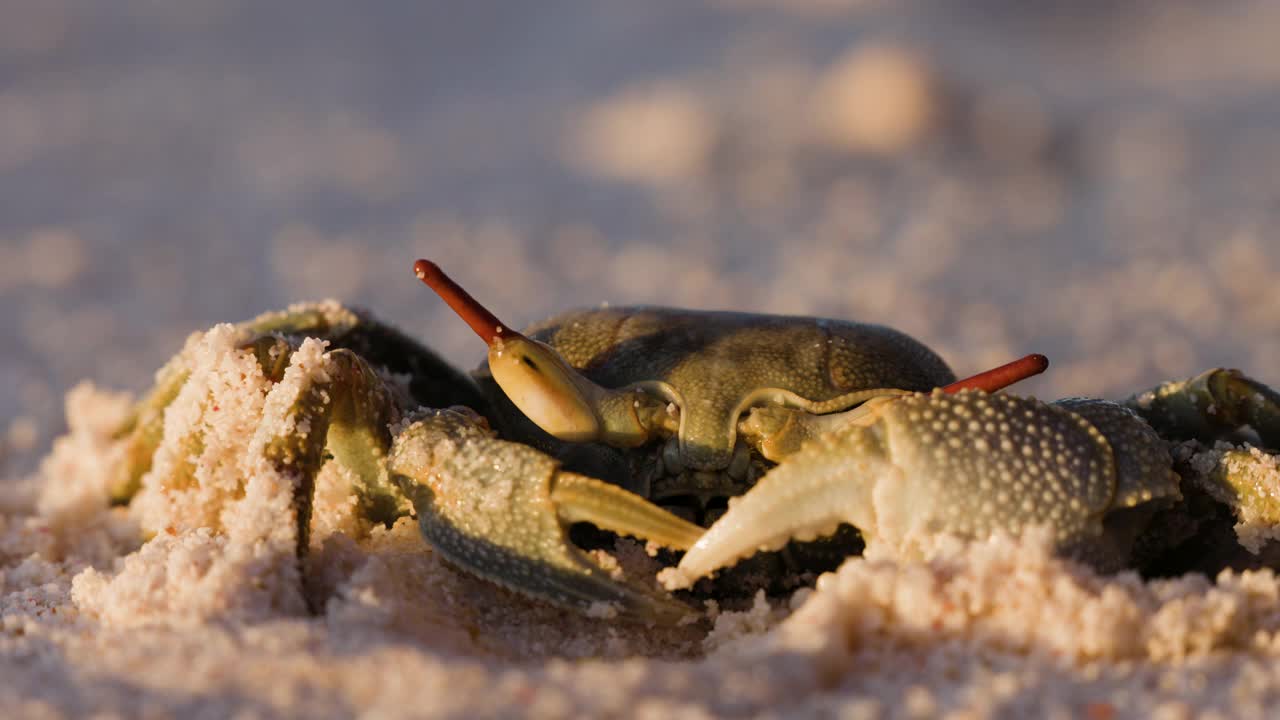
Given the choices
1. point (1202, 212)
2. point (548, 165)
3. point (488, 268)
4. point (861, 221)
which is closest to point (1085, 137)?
point (1202, 212)

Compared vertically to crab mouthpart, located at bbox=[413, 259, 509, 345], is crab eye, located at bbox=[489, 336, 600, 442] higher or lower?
lower

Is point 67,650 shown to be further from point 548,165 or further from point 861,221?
point 548,165

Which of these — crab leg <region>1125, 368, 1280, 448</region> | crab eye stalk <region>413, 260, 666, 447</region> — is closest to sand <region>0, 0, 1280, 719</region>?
crab eye stalk <region>413, 260, 666, 447</region>

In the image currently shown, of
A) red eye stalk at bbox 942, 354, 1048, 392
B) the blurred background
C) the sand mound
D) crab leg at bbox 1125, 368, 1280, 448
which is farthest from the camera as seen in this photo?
the blurred background

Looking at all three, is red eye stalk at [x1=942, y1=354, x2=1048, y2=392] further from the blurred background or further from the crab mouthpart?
the blurred background

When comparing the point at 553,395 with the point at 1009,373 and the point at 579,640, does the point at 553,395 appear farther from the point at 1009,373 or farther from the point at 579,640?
the point at 1009,373

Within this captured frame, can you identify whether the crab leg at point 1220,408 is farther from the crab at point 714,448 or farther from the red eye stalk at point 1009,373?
the red eye stalk at point 1009,373
